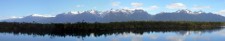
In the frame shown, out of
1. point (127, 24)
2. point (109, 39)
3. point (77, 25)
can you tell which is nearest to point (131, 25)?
point (127, 24)

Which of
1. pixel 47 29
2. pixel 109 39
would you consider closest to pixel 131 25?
pixel 47 29

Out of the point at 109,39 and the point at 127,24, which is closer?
the point at 109,39

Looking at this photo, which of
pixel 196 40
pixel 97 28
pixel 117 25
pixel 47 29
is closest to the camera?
pixel 196 40

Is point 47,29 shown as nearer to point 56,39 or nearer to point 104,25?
point 104,25

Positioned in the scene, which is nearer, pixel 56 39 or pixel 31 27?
pixel 56 39

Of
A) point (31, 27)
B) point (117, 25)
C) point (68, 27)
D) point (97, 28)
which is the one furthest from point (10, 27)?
point (117, 25)

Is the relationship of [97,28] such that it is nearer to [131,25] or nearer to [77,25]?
[77,25]

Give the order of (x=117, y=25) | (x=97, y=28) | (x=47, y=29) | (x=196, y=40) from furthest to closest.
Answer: (x=117, y=25) < (x=97, y=28) < (x=47, y=29) < (x=196, y=40)

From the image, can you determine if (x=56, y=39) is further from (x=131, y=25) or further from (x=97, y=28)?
(x=131, y=25)
